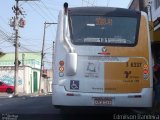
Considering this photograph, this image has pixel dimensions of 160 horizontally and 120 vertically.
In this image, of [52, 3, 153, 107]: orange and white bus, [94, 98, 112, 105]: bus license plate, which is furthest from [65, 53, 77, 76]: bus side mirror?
[94, 98, 112, 105]: bus license plate

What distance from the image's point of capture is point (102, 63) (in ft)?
32.5

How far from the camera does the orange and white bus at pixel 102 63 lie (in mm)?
9766

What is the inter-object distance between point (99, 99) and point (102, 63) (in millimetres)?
811

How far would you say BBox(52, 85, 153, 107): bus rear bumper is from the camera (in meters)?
9.70

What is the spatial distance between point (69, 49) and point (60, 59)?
30 centimetres

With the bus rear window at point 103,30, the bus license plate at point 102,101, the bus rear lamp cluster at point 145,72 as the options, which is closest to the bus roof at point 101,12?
the bus rear window at point 103,30

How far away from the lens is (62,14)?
10.3 meters

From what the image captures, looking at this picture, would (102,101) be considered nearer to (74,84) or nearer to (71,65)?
(74,84)

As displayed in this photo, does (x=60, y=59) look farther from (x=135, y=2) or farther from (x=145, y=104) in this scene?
(x=135, y=2)

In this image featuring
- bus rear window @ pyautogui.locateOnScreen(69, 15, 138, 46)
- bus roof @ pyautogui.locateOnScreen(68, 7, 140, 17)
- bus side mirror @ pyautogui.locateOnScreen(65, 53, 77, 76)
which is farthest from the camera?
bus roof @ pyautogui.locateOnScreen(68, 7, 140, 17)

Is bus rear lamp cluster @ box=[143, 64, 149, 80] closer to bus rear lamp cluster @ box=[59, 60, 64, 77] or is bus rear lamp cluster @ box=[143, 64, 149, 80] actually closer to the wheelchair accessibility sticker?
the wheelchair accessibility sticker

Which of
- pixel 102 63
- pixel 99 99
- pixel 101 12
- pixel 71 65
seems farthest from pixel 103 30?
pixel 99 99

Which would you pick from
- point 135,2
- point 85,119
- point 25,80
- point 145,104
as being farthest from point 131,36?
point 25,80

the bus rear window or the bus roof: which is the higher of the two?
the bus roof
